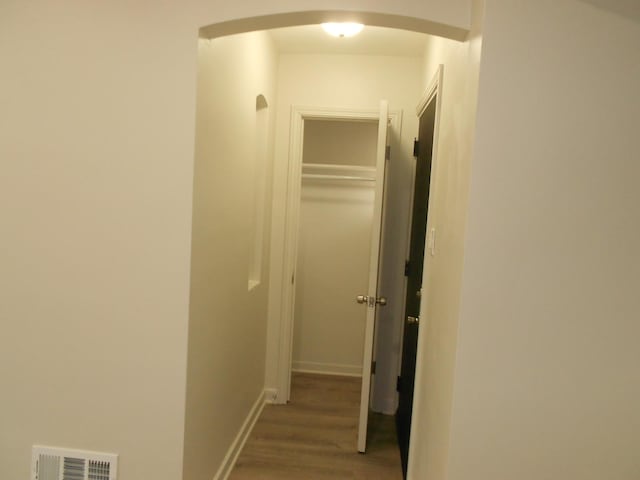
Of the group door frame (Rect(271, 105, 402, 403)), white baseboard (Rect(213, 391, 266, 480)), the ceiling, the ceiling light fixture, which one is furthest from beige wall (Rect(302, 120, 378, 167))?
white baseboard (Rect(213, 391, 266, 480))

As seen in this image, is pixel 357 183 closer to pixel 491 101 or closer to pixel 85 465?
pixel 491 101

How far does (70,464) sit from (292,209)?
201 centimetres

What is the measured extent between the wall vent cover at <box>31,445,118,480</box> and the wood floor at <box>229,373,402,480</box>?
80 cm

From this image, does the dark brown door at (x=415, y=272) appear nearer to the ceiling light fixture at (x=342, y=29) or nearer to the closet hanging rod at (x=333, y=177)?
the ceiling light fixture at (x=342, y=29)

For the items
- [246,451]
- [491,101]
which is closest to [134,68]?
[491,101]

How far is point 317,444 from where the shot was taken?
272cm

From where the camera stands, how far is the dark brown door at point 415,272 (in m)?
2.40

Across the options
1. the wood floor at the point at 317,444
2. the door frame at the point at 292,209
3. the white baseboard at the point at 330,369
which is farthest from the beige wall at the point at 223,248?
the white baseboard at the point at 330,369

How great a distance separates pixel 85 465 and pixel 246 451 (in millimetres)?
1061

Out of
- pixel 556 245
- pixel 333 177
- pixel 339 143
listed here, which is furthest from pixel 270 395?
pixel 556 245

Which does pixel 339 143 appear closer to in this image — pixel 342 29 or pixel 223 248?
pixel 342 29

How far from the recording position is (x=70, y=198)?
1.70 metres

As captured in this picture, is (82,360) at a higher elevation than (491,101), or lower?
lower

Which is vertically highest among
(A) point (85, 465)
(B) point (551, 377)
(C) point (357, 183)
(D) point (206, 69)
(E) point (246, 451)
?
(D) point (206, 69)
